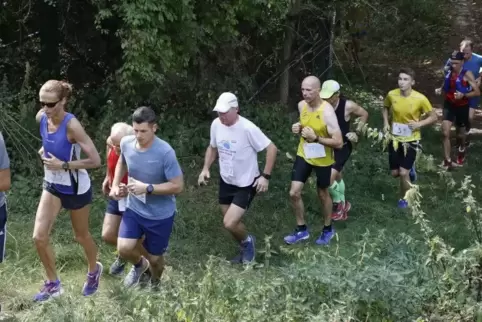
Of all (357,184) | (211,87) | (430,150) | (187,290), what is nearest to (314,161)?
(357,184)

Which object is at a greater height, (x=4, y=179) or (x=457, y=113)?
(x=4, y=179)

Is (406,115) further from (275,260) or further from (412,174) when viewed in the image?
(275,260)

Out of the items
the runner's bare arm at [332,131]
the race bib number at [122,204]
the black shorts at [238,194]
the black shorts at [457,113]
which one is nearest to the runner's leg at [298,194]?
the runner's bare arm at [332,131]

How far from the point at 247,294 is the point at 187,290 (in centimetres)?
44

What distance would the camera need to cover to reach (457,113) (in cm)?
955

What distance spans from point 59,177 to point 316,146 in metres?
2.53

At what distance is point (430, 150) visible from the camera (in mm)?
10484

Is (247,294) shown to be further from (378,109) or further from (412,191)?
(378,109)

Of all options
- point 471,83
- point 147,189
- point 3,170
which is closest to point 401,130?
point 471,83

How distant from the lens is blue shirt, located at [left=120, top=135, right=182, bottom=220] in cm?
519

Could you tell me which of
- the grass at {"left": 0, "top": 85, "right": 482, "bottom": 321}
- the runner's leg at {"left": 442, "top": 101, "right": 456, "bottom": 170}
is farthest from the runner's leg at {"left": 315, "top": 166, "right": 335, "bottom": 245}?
the runner's leg at {"left": 442, "top": 101, "right": 456, "bottom": 170}

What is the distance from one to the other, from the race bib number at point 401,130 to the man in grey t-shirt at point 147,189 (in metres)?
3.30

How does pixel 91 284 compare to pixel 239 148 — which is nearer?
pixel 91 284

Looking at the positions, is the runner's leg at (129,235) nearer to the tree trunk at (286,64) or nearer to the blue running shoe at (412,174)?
the blue running shoe at (412,174)
